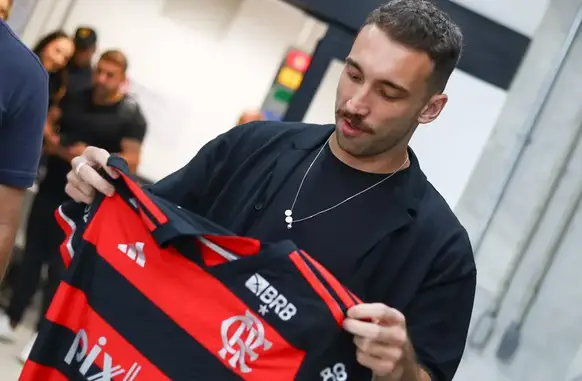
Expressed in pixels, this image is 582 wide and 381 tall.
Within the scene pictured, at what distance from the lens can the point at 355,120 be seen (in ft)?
4.55

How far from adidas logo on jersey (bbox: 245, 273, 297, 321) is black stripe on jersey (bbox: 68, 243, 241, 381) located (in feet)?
0.41

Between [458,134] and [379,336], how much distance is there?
2706mm

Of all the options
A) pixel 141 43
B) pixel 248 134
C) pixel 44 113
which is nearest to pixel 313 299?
pixel 248 134

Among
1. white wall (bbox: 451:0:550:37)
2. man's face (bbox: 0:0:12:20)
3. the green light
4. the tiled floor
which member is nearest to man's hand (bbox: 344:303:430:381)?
man's face (bbox: 0:0:12:20)

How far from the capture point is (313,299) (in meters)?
1.28

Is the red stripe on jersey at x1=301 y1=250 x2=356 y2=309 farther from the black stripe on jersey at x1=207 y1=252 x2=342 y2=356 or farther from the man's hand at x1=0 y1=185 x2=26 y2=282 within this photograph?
the man's hand at x1=0 y1=185 x2=26 y2=282

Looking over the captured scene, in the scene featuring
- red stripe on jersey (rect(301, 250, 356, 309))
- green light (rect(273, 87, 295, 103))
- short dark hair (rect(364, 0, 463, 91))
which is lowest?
red stripe on jersey (rect(301, 250, 356, 309))

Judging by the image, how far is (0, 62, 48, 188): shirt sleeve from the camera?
1583 millimetres

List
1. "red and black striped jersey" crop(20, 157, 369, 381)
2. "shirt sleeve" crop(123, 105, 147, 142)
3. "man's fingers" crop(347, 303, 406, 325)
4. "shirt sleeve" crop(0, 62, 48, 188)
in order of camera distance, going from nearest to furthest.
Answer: "man's fingers" crop(347, 303, 406, 325) → "red and black striped jersey" crop(20, 157, 369, 381) → "shirt sleeve" crop(0, 62, 48, 188) → "shirt sleeve" crop(123, 105, 147, 142)

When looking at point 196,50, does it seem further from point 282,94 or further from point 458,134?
point 458,134

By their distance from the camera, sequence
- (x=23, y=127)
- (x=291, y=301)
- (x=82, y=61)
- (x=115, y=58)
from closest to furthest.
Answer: (x=291, y=301)
(x=23, y=127)
(x=115, y=58)
(x=82, y=61)

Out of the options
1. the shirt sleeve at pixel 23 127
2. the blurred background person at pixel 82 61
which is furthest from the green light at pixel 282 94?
the shirt sleeve at pixel 23 127

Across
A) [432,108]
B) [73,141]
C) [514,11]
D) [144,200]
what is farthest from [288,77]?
[144,200]

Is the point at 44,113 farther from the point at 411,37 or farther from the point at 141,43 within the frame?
the point at 141,43
